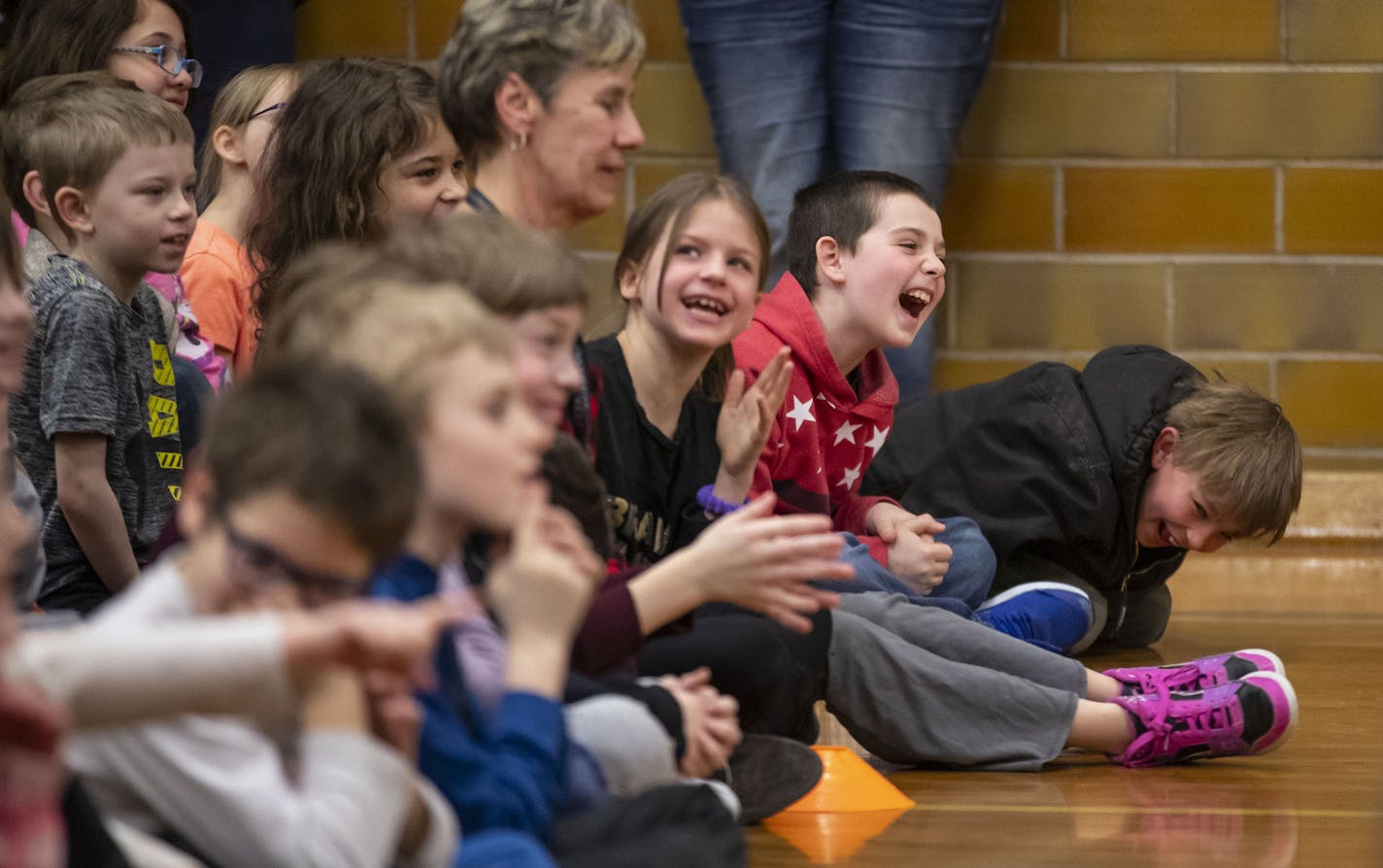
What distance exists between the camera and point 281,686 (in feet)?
3.18

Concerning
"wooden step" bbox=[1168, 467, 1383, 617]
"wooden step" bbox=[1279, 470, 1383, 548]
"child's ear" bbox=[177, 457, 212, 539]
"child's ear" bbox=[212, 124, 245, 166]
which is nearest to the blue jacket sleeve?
"child's ear" bbox=[177, 457, 212, 539]

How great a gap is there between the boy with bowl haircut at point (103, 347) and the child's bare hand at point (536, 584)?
0.94 m

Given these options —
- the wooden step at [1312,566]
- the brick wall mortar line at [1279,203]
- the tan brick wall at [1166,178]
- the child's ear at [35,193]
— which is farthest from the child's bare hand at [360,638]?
the brick wall mortar line at [1279,203]

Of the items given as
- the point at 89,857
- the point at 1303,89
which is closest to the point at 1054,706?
the point at 89,857

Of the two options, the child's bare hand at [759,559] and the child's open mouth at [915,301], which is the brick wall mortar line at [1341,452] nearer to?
the child's open mouth at [915,301]

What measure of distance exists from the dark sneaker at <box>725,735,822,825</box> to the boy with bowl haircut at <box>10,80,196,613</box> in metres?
0.73

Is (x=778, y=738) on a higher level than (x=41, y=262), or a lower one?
lower

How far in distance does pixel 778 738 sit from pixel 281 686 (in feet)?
3.31

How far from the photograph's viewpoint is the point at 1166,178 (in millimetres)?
4039

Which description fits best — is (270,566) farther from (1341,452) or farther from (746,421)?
(1341,452)

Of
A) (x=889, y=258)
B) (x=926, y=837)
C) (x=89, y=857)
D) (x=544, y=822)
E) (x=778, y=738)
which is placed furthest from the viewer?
(x=889, y=258)

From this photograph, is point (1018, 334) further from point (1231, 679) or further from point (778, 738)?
point (778, 738)

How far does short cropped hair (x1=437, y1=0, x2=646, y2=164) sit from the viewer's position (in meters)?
1.77

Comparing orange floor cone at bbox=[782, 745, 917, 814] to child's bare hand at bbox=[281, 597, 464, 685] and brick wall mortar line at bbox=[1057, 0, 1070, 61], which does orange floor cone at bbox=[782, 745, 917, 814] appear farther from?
brick wall mortar line at bbox=[1057, 0, 1070, 61]
